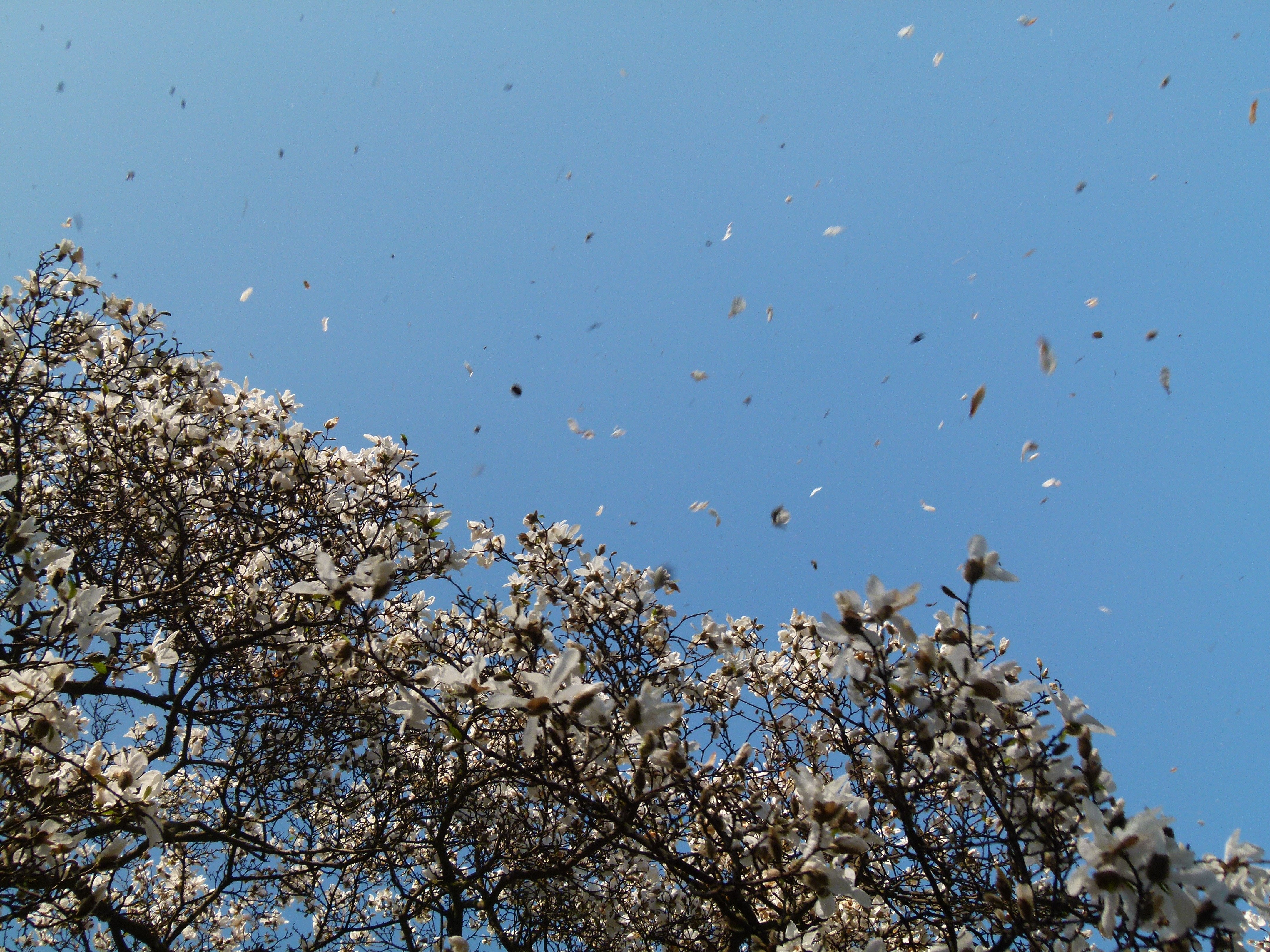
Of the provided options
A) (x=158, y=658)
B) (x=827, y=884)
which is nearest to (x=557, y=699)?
(x=827, y=884)

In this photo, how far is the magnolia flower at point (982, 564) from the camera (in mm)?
2033

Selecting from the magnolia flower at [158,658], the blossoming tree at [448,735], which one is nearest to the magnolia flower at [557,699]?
the blossoming tree at [448,735]

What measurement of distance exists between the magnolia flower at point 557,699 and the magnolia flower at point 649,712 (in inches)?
3.2

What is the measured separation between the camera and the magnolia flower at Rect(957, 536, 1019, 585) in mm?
2033

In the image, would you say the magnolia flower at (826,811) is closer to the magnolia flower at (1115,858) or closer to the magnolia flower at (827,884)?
the magnolia flower at (827,884)

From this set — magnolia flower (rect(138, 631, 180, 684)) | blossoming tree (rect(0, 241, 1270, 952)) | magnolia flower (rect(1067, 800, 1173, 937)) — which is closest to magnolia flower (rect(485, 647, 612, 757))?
blossoming tree (rect(0, 241, 1270, 952))

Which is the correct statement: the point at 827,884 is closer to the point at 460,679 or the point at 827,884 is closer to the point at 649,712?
the point at 649,712

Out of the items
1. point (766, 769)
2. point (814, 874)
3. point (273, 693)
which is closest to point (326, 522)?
point (273, 693)

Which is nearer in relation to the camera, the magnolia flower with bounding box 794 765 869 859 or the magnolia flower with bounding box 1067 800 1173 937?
the magnolia flower with bounding box 1067 800 1173 937

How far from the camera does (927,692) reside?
2201 mm

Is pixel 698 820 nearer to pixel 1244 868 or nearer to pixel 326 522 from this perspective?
pixel 1244 868

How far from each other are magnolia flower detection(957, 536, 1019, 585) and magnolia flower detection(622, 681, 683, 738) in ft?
3.28

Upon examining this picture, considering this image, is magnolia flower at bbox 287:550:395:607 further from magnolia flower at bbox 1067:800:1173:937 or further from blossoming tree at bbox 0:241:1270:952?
magnolia flower at bbox 1067:800:1173:937

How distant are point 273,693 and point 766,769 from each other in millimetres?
3151
